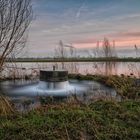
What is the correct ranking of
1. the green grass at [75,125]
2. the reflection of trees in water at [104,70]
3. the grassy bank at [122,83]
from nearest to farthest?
the green grass at [75,125], the grassy bank at [122,83], the reflection of trees in water at [104,70]

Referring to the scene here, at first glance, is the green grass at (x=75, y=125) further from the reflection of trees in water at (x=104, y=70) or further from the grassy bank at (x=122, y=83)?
the reflection of trees in water at (x=104, y=70)

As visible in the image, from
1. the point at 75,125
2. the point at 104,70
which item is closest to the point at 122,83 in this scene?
the point at 75,125

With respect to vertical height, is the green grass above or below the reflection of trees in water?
below

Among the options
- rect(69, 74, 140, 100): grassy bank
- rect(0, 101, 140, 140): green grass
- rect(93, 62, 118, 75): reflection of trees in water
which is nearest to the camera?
rect(0, 101, 140, 140): green grass

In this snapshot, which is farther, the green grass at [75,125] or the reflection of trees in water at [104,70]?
the reflection of trees in water at [104,70]

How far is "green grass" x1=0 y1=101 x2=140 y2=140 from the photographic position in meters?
5.39

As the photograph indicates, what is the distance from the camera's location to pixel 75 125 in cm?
586

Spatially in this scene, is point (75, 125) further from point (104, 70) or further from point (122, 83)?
point (104, 70)

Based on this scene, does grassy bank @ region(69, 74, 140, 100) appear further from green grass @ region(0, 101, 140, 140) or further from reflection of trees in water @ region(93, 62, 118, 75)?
green grass @ region(0, 101, 140, 140)

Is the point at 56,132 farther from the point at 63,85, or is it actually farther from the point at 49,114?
the point at 63,85

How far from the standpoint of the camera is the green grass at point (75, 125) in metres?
5.39

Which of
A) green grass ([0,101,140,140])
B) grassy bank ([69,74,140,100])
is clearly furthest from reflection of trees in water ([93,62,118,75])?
green grass ([0,101,140,140])

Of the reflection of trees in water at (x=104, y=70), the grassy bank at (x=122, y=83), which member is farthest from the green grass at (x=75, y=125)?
the reflection of trees in water at (x=104, y=70)

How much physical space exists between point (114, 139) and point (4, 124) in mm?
2328
